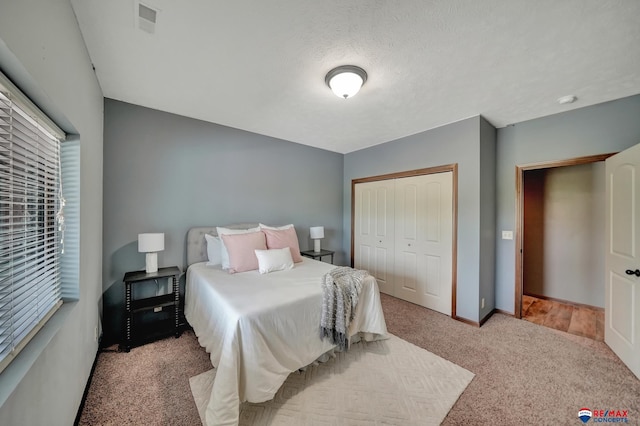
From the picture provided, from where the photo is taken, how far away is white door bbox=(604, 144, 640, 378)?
197 centimetres

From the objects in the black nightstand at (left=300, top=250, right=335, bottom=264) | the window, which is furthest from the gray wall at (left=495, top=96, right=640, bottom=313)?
the window

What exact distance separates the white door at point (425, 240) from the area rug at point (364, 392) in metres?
1.23

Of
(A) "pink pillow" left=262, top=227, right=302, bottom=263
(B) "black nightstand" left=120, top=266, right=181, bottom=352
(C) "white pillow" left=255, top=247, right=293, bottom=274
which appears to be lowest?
(B) "black nightstand" left=120, top=266, right=181, bottom=352

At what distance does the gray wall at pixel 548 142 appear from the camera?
237 centimetres

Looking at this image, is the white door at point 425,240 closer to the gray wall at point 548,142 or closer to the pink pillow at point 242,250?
the gray wall at point 548,142

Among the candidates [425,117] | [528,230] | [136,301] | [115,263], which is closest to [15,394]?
[136,301]

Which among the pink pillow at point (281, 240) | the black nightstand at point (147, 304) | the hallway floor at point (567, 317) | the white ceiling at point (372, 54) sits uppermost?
the white ceiling at point (372, 54)

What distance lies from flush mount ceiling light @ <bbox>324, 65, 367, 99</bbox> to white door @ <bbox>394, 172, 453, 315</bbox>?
1.88 metres

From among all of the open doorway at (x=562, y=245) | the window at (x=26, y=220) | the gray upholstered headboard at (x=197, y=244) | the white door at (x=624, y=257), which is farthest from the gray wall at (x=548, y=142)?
the window at (x=26, y=220)

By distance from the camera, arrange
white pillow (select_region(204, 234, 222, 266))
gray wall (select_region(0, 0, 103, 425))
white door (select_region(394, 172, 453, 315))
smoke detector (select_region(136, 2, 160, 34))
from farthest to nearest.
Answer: white door (select_region(394, 172, 453, 315)) → white pillow (select_region(204, 234, 222, 266)) → smoke detector (select_region(136, 2, 160, 34)) → gray wall (select_region(0, 0, 103, 425))

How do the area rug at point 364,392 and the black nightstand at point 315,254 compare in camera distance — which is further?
the black nightstand at point 315,254

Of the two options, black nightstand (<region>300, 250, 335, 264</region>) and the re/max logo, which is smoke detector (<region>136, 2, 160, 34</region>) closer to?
black nightstand (<region>300, 250, 335, 264</region>)

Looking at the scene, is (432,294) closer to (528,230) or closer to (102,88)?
(528,230)

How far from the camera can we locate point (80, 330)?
5.13ft
